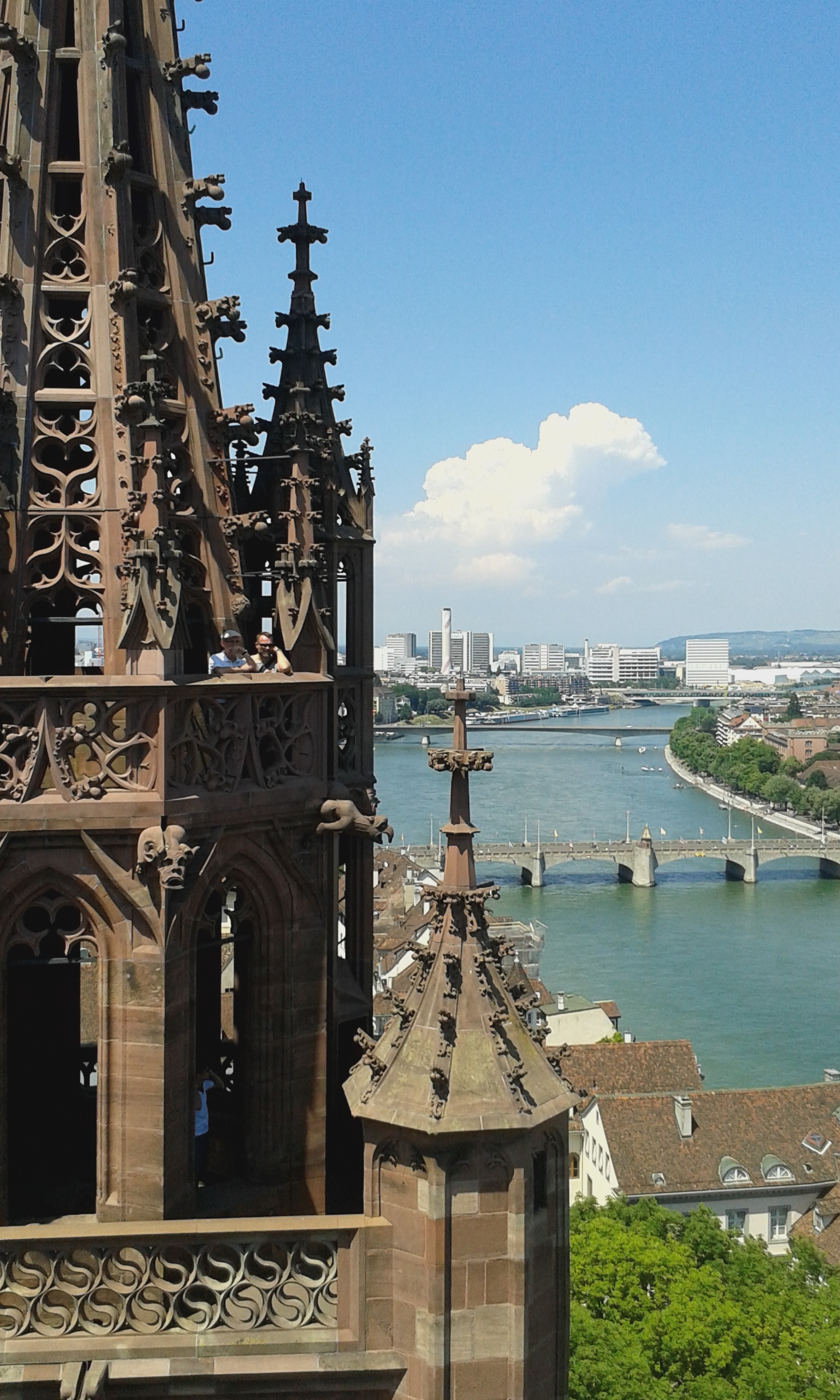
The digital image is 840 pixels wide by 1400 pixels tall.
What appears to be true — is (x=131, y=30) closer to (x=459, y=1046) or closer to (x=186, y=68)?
(x=186, y=68)

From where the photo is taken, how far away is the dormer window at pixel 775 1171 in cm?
4953

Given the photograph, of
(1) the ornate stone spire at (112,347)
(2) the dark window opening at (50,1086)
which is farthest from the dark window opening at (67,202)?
(2) the dark window opening at (50,1086)

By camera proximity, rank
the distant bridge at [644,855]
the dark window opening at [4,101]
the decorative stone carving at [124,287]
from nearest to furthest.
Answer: the decorative stone carving at [124,287]
the dark window opening at [4,101]
the distant bridge at [644,855]

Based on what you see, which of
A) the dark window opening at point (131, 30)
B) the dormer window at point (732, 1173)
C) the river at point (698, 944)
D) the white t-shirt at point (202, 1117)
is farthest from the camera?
the river at point (698, 944)

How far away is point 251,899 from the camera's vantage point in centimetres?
939

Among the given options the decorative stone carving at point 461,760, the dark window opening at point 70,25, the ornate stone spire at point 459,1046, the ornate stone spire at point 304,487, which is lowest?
the ornate stone spire at point 459,1046

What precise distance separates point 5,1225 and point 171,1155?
3.69ft

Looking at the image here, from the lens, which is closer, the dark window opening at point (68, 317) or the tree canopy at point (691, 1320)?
the dark window opening at point (68, 317)

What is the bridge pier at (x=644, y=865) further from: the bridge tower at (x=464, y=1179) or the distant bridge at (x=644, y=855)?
the bridge tower at (x=464, y=1179)

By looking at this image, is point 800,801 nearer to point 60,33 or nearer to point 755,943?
point 755,943

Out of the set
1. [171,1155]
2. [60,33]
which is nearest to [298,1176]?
[171,1155]

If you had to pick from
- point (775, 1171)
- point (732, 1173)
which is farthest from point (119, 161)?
point (775, 1171)

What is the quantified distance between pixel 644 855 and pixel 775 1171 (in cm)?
7052

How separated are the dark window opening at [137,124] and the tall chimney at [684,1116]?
45700 mm
